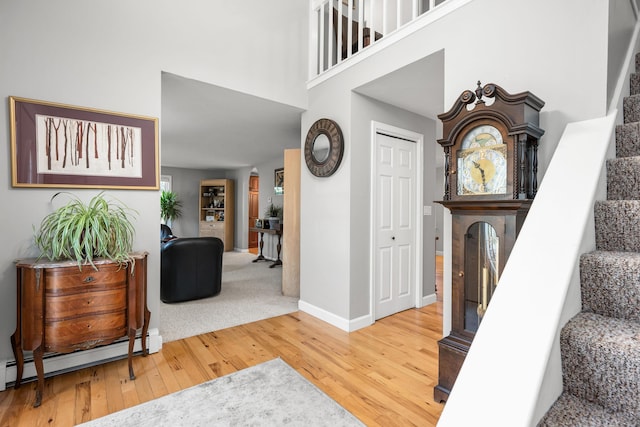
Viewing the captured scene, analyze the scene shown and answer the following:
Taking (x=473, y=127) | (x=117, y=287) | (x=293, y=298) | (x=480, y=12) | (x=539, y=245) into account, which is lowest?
(x=293, y=298)

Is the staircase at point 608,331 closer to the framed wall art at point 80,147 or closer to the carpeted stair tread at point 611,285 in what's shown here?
the carpeted stair tread at point 611,285

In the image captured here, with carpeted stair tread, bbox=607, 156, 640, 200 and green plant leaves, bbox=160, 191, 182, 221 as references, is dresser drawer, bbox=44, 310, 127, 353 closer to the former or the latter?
carpeted stair tread, bbox=607, 156, 640, 200

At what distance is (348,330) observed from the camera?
2.97 meters

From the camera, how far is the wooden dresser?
6.08 feet

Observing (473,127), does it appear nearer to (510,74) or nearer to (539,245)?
(510,74)

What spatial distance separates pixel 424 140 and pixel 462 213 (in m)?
2.29

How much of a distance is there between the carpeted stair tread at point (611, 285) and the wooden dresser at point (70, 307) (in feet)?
7.99

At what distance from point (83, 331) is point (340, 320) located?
6.70ft

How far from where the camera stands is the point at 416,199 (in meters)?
3.66

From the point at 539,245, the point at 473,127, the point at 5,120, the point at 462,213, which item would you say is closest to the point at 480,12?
the point at 473,127

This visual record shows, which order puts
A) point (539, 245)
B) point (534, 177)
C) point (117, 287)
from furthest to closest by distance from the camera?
point (117, 287) → point (534, 177) → point (539, 245)

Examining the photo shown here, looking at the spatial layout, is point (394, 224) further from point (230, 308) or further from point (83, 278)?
point (83, 278)

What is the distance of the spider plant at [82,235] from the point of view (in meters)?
1.94

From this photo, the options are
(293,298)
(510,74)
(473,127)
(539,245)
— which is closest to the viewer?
(539,245)
